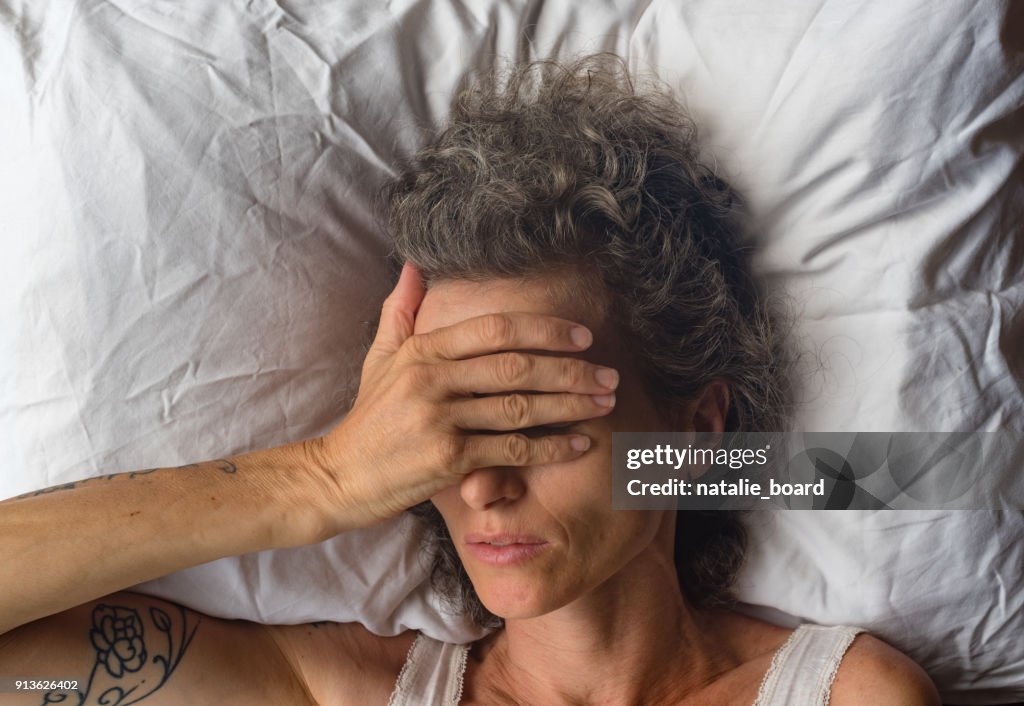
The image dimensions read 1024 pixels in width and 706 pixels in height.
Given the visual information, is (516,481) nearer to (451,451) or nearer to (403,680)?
(451,451)

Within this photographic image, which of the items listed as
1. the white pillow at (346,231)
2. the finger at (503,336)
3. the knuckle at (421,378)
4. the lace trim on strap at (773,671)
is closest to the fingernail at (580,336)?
the finger at (503,336)

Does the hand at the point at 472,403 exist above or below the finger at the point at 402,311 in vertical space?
below

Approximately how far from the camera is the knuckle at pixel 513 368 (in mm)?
788

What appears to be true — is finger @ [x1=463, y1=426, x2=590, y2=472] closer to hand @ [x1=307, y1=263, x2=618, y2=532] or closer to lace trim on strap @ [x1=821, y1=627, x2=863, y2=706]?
hand @ [x1=307, y1=263, x2=618, y2=532]

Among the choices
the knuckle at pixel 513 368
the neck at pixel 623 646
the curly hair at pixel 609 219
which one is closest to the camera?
the knuckle at pixel 513 368

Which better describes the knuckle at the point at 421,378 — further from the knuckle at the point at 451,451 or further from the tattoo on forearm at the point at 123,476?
the tattoo on forearm at the point at 123,476

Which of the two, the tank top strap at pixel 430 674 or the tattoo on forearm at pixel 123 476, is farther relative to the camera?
the tank top strap at pixel 430 674

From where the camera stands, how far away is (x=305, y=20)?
1001mm

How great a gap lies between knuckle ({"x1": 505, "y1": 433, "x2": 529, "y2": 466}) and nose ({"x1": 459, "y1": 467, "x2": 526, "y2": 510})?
0.08 ft

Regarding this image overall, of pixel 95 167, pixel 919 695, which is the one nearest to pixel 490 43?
pixel 95 167

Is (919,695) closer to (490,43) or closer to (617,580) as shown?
(617,580)

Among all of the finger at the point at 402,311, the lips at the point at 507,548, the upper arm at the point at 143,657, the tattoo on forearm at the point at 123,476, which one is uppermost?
the finger at the point at 402,311

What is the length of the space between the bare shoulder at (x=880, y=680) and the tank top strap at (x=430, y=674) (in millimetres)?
386

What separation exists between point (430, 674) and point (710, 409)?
414mm
